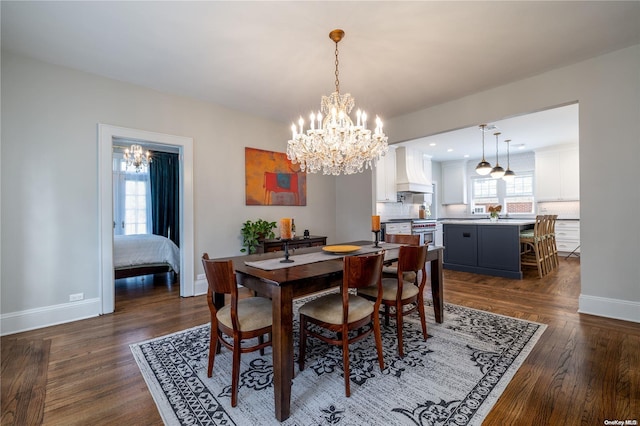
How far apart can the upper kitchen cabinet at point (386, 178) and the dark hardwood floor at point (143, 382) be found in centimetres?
302

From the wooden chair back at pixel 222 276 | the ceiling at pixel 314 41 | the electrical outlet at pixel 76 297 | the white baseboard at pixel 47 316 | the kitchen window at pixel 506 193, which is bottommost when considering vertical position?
the white baseboard at pixel 47 316

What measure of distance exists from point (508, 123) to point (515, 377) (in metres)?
4.68

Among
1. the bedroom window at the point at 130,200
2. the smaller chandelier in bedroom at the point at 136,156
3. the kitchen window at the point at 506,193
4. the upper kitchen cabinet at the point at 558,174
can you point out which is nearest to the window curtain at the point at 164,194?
the bedroom window at the point at 130,200

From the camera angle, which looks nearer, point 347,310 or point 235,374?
point 235,374

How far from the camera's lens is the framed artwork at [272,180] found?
14.6ft

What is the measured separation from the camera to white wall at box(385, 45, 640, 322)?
Answer: 2795 mm

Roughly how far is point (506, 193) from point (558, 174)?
4.01 ft

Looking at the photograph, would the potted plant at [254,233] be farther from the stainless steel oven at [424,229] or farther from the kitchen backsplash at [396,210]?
the stainless steel oven at [424,229]

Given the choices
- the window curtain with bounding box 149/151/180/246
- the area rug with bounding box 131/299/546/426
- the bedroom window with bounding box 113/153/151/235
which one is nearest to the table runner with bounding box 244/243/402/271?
the area rug with bounding box 131/299/546/426

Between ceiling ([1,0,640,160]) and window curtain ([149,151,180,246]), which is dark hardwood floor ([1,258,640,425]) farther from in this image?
window curtain ([149,151,180,246])

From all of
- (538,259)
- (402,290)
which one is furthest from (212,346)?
(538,259)

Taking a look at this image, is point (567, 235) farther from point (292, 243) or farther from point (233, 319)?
point (233, 319)

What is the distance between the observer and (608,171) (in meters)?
2.93

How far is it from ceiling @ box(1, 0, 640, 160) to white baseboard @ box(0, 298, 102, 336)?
2.52 m
